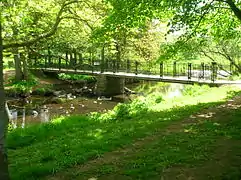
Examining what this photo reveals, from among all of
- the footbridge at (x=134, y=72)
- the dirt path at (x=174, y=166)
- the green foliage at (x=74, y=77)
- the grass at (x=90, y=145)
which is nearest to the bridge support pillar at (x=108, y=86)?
the footbridge at (x=134, y=72)

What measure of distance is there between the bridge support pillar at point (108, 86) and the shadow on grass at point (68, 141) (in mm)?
15441

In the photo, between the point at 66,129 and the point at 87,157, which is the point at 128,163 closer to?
the point at 87,157

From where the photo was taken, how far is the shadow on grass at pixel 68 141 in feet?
22.4

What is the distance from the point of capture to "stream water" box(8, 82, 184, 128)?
60.4ft

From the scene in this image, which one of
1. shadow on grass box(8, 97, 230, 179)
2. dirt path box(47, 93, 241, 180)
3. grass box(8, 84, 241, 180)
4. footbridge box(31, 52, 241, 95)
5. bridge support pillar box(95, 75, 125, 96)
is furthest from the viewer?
bridge support pillar box(95, 75, 125, 96)

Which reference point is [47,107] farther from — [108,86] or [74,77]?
[74,77]

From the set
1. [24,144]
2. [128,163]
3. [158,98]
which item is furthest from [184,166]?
[158,98]

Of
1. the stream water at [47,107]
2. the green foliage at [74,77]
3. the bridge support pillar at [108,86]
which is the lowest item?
the stream water at [47,107]

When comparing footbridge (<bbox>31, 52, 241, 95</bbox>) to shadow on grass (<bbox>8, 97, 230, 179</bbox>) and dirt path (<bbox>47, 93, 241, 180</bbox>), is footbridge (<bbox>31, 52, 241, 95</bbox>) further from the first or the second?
dirt path (<bbox>47, 93, 241, 180</bbox>)

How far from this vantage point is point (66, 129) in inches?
448

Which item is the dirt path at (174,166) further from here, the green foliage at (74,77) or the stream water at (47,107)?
the green foliage at (74,77)

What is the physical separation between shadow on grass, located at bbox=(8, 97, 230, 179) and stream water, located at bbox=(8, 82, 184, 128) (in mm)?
6184

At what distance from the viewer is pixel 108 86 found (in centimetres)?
2872

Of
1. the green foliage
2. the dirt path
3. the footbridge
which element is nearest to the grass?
the dirt path
